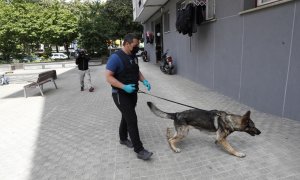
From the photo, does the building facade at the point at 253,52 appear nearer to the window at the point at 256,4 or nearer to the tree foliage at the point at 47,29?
the window at the point at 256,4

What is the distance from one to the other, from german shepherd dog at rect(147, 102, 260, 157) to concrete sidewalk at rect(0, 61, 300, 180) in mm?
271

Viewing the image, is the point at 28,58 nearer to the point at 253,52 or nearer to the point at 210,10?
the point at 210,10

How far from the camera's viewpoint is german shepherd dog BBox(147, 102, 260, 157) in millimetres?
3658

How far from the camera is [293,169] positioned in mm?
3404

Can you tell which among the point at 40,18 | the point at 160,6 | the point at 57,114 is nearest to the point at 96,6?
the point at 40,18

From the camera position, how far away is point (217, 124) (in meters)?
3.80

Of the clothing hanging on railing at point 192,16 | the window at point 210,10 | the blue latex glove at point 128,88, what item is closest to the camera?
the blue latex glove at point 128,88

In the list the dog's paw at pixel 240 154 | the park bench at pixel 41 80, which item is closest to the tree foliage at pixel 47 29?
the park bench at pixel 41 80

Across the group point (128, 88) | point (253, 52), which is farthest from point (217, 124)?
point (253, 52)

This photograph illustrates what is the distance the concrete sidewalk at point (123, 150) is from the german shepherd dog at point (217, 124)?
0.27 meters

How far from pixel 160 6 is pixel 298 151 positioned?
45.9ft

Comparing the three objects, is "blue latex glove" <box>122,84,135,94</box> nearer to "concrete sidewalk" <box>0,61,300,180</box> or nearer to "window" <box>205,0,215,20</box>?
"concrete sidewalk" <box>0,61,300,180</box>

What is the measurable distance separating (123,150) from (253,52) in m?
4.05

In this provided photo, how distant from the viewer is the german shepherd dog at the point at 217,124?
12.0ft
